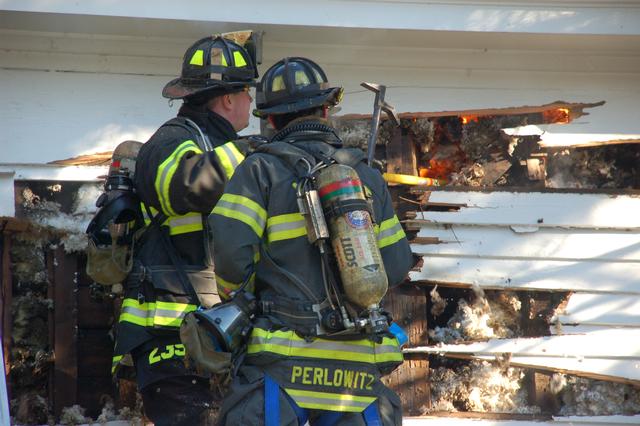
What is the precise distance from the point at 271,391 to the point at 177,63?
2686 mm

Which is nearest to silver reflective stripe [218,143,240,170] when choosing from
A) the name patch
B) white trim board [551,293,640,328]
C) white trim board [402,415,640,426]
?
the name patch

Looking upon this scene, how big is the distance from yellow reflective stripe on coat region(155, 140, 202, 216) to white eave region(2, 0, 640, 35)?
1418 mm

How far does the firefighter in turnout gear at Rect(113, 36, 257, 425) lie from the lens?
4043 mm

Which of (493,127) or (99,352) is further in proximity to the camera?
(493,127)

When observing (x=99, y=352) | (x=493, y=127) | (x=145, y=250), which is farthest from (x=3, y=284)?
(x=493, y=127)

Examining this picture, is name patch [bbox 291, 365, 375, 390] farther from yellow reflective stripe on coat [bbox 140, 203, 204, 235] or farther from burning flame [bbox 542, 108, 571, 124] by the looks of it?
burning flame [bbox 542, 108, 571, 124]

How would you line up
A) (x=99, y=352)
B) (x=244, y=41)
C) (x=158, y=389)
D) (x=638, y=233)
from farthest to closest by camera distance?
(x=638, y=233), (x=99, y=352), (x=244, y=41), (x=158, y=389)

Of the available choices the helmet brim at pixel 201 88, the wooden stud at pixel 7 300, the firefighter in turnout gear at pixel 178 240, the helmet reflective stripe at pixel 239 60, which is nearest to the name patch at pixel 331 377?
the firefighter in turnout gear at pixel 178 240

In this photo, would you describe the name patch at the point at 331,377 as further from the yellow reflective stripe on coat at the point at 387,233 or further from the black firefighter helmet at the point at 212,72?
the black firefighter helmet at the point at 212,72

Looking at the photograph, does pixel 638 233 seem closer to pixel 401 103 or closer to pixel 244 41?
pixel 401 103

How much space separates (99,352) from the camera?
209 inches

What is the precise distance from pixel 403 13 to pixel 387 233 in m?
2.01

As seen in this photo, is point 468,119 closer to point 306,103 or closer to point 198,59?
point 198,59

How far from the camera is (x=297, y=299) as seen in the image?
11.7ft
